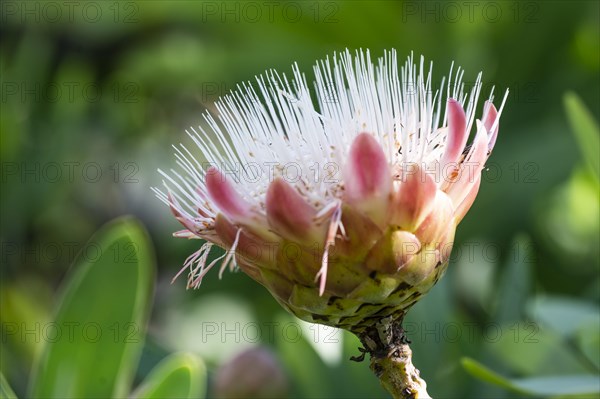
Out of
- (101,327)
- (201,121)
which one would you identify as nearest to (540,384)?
(101,327)

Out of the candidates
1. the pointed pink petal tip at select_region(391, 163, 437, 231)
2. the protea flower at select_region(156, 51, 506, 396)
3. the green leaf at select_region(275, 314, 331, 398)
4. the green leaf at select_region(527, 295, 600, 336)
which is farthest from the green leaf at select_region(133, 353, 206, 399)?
the green leaf at select_region(527, 295, 600, 336)

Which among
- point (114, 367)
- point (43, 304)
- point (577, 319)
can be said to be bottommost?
point (43, 304)

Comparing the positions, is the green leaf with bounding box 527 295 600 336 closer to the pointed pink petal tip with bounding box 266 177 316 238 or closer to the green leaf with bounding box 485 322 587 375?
the green leaf with bounding box 485 322 587 375

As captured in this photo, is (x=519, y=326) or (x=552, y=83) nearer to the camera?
(x=519, y=326)

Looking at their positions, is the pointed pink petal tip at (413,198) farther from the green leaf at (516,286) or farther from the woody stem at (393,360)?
the green leaf at (516,286)

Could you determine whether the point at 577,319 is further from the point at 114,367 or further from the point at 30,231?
the point at 30,231

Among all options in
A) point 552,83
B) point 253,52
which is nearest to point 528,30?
point 552,83

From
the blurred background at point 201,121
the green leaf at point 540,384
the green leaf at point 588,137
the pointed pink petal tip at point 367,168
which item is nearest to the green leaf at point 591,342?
the green leaf at point 540,384
